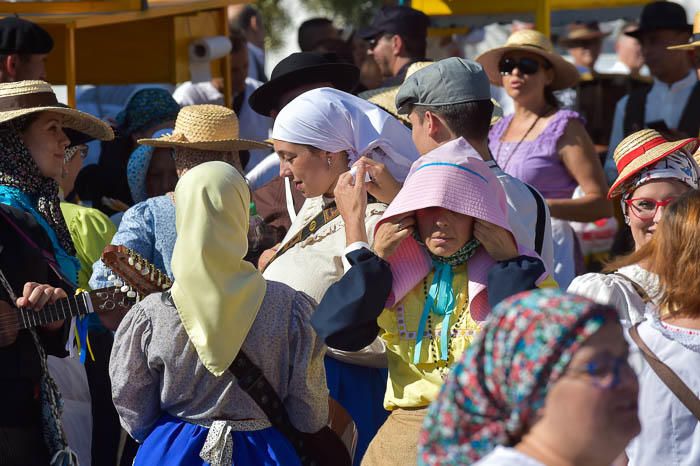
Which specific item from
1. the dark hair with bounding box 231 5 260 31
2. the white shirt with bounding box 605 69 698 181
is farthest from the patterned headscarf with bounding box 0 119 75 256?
the dark hair with bounding box 231 5 260 31

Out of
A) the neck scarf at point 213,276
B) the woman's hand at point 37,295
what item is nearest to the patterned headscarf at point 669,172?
the neck scarf at point 213,276

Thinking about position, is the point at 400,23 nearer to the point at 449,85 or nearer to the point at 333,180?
the point at 333,180

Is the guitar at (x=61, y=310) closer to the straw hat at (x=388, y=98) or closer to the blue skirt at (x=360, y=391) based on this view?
the blue skirt at (x=360, y=391)

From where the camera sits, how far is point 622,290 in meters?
3.67

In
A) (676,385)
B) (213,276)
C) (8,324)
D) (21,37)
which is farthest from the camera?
(21,37)

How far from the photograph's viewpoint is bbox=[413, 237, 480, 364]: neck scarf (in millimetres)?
3656

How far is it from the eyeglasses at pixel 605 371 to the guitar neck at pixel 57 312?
7.93 ft

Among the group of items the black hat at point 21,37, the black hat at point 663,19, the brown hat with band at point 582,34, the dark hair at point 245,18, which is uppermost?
the black hat at point 21,37

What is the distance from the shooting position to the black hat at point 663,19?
8023 millimetres

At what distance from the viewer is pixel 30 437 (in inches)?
161

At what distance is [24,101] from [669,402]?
114 inches

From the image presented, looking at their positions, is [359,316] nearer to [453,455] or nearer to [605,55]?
[453,455]

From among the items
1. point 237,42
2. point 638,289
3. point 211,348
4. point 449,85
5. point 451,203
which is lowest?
point 237,42

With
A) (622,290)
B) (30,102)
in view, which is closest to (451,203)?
(622,290)
